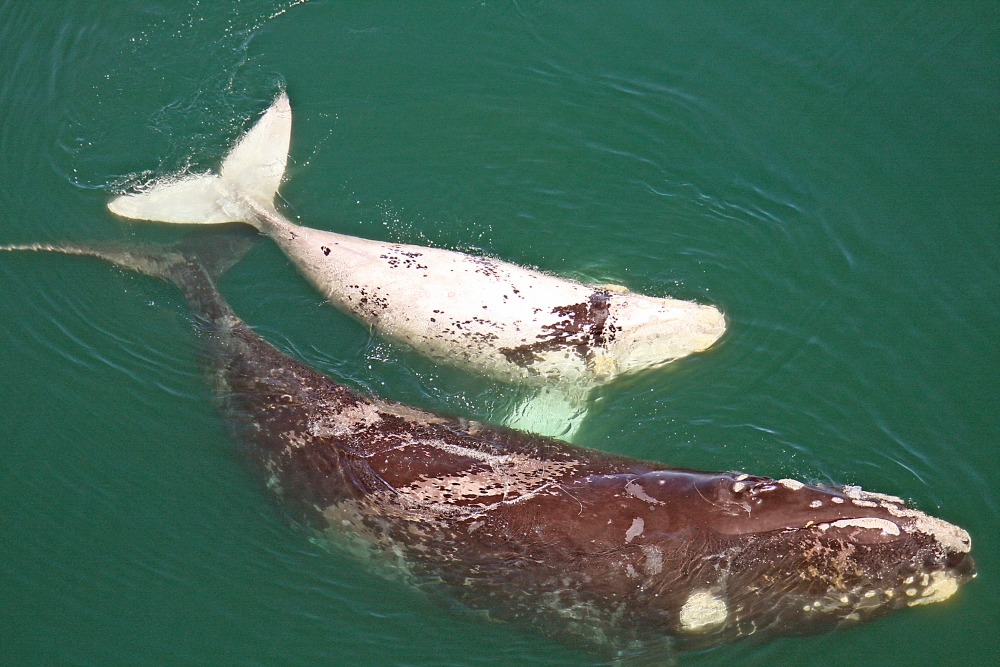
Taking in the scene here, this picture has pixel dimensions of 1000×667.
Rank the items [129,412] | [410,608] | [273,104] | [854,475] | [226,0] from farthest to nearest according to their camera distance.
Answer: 1. [226,0]
2. [273,104]
3. [129,412]
4. [854,475]
5. [410,608]

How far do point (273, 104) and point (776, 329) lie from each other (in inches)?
308

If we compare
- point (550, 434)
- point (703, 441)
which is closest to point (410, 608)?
point (550, 434)

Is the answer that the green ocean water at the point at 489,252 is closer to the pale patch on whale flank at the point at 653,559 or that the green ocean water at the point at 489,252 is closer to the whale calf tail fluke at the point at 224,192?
the whale calf tail fluke at the point at 224,192

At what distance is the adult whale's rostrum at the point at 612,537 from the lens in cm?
789

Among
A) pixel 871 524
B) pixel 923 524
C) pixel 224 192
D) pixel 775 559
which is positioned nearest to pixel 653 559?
pixel 775 559

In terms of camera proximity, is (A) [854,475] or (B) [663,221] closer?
(A) [854,475]

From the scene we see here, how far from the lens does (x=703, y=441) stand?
976 cm

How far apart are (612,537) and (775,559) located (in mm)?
1508

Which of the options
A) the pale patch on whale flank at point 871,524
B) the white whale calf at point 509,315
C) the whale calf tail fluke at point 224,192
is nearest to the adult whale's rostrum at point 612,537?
the pale patch on whale flank at point 871,524

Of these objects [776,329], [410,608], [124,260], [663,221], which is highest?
[663,221]

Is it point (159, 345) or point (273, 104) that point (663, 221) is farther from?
point (159, 345)

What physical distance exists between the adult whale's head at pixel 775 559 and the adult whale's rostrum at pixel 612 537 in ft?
0.04

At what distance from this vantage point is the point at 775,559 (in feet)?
25.8

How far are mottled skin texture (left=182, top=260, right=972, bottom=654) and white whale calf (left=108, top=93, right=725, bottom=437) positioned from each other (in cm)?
163
